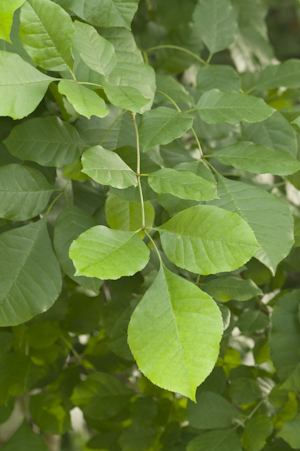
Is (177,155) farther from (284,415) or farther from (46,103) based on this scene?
(284,415)

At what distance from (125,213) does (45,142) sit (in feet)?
0.38

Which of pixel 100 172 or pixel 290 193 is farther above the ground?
pixel 100 172

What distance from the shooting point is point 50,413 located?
2.04 ft

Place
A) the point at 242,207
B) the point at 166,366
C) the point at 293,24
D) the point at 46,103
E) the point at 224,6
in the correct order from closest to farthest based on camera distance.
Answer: the point at 166,366
the point at 242,207
the point at 46,103
the point at 224,6
the point at 293,24

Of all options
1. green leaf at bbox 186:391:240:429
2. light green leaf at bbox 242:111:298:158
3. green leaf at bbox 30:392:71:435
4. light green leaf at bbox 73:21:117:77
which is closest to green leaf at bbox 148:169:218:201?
light green leaf at bbox 73:21:117:77

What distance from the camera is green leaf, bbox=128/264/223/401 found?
0.92 ft

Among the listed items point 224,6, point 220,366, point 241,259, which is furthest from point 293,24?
point 241,259

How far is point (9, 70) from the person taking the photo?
311 millimetres

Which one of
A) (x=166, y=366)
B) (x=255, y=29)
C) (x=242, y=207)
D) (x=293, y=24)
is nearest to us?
(x=166, y=366)

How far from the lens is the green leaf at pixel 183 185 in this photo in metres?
0.32

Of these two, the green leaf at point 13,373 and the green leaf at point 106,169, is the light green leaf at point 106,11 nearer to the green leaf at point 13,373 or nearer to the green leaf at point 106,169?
the green leaf at point 106,169

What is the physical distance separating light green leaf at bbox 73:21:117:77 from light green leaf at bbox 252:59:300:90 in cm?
28

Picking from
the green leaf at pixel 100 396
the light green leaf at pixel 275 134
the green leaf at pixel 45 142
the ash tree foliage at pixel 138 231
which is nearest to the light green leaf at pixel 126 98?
the ash tree foliage at pixel 138 231

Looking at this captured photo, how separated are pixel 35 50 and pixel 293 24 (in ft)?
6.80
